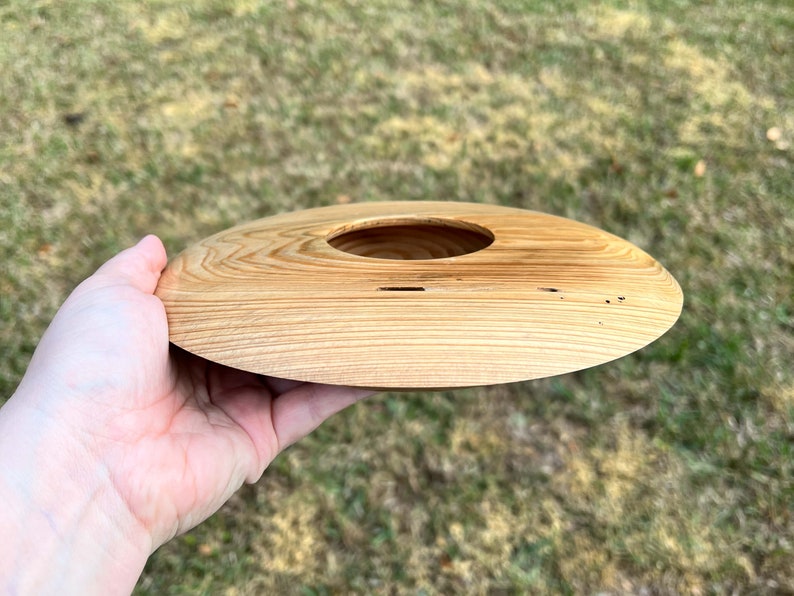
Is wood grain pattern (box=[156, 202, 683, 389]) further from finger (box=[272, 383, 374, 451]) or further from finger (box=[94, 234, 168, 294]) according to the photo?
finger (box=[272, 383, 374, 451])

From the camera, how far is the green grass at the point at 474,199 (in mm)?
2852

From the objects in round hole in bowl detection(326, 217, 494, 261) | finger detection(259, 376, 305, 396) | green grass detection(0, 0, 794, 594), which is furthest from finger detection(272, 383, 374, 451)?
green grass detection(0, 0, 794, 594)

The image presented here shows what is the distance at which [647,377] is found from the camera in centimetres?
337

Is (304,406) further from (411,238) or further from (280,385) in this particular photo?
(411,238)

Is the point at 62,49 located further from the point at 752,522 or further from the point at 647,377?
the point at 752,522

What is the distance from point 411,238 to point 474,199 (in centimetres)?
175

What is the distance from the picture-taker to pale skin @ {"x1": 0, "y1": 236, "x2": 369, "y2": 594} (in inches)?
63.2

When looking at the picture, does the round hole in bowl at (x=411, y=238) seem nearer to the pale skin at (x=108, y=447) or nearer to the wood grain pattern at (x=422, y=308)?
the wood grain pattern at (x=422, y=308)

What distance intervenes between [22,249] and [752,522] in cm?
416

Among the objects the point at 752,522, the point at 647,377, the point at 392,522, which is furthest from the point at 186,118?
the point at 752,522

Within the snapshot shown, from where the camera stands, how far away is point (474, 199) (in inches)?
163

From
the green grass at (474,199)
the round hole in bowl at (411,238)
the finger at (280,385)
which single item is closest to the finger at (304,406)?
the finger at (280,385)

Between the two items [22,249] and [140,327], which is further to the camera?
[22,249]

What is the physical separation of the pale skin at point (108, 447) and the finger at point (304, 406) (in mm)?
121
